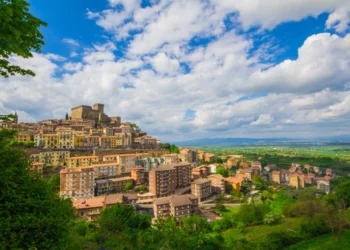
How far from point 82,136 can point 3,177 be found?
63.5 metres

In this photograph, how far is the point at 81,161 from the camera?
54.1m

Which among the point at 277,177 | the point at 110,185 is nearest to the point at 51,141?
the point at 110,185

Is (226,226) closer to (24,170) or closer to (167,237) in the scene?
(167,237)

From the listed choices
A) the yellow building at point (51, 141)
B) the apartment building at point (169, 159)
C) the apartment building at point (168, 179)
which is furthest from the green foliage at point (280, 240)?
the yellow building at point (51, 141)

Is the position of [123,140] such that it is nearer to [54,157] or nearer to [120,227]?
[54,157]

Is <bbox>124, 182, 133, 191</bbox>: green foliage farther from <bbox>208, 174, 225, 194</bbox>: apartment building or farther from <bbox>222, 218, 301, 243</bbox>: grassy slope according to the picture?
<bbox>222, 218, 301, 243</bbox>: grassy slope

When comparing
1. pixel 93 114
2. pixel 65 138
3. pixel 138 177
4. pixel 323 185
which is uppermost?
pixel 93 114

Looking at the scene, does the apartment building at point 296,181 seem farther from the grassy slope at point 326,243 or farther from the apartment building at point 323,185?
the grassy slope at point 326,243

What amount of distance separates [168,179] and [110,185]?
12.9 m

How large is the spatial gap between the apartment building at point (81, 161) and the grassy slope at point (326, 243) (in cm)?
4716

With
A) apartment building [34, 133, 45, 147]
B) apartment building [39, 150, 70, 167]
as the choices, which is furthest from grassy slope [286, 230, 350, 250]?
apartment building [34, 133, 45, 147]

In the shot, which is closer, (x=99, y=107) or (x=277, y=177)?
(x=277, y=177)

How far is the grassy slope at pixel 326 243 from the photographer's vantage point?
19016mm

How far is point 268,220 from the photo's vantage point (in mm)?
32281
